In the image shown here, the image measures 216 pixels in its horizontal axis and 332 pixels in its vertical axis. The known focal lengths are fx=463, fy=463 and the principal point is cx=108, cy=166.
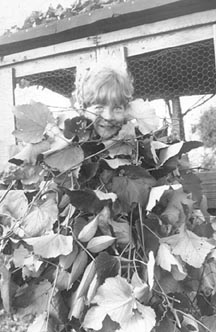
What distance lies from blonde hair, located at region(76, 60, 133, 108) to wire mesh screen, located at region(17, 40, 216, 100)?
1.06 metres

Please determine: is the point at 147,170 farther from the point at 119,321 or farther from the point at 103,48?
the point at 103,48

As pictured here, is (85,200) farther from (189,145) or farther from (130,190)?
(189,145)

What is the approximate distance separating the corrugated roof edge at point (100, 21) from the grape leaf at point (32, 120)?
4.19 feet

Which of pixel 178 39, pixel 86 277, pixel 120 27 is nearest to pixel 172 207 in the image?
pixel 86 277

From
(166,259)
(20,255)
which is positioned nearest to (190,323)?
(166,259)

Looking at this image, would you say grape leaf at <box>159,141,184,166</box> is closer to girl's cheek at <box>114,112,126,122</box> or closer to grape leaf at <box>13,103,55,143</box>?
girl's cheek at <box>114,112,126,122</box>

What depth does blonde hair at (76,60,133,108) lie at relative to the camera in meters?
1.09

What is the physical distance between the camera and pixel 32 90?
2.56 meters

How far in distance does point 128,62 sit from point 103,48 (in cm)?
15

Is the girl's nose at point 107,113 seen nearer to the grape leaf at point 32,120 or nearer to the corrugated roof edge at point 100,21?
the grape leaf at point 32,120

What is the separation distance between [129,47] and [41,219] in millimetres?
1492

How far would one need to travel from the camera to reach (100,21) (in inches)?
87.2

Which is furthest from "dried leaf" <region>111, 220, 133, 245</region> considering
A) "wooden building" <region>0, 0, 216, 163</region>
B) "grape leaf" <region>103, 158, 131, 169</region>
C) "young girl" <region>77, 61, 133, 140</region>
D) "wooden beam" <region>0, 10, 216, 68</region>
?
"wooden beam" <region>0, 10, 216, 68</region>

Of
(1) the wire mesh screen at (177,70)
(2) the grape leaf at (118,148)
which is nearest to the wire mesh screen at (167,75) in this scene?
(1) the wire mesh screen at (177,70)
